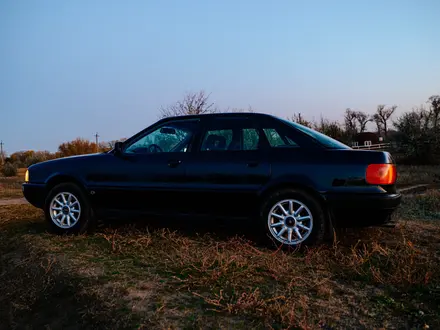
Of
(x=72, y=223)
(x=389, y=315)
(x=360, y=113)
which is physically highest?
(x=360, y=113)

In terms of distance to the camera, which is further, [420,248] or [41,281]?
[420,248]

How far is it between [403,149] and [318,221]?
27.4 metres

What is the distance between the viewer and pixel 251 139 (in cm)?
425

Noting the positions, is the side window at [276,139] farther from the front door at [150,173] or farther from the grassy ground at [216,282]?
the grassy ground at [216,282]

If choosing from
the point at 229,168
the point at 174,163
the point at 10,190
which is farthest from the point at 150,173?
the point at 10,190

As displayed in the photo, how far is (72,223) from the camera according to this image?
4.80 metres

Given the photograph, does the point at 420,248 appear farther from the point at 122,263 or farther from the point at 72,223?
the point at 72,223

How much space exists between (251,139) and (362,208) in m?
→ 1.40

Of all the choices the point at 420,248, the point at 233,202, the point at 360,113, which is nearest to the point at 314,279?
the point at 233,202

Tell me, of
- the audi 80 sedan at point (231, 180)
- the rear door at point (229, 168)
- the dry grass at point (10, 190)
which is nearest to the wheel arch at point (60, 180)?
the audi 80 sedan at point (231, 180)

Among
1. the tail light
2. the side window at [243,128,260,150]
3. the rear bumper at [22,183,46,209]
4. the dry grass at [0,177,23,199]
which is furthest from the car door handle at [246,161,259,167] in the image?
the dry grass at [0,177,23,199]

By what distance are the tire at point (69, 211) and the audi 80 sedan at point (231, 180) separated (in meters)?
0.01

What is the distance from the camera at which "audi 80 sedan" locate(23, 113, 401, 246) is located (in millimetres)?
3764

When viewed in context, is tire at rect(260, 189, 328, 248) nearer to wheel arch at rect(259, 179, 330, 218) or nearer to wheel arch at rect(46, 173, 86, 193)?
wheel arch at rect(259, 179, 330, 218)
